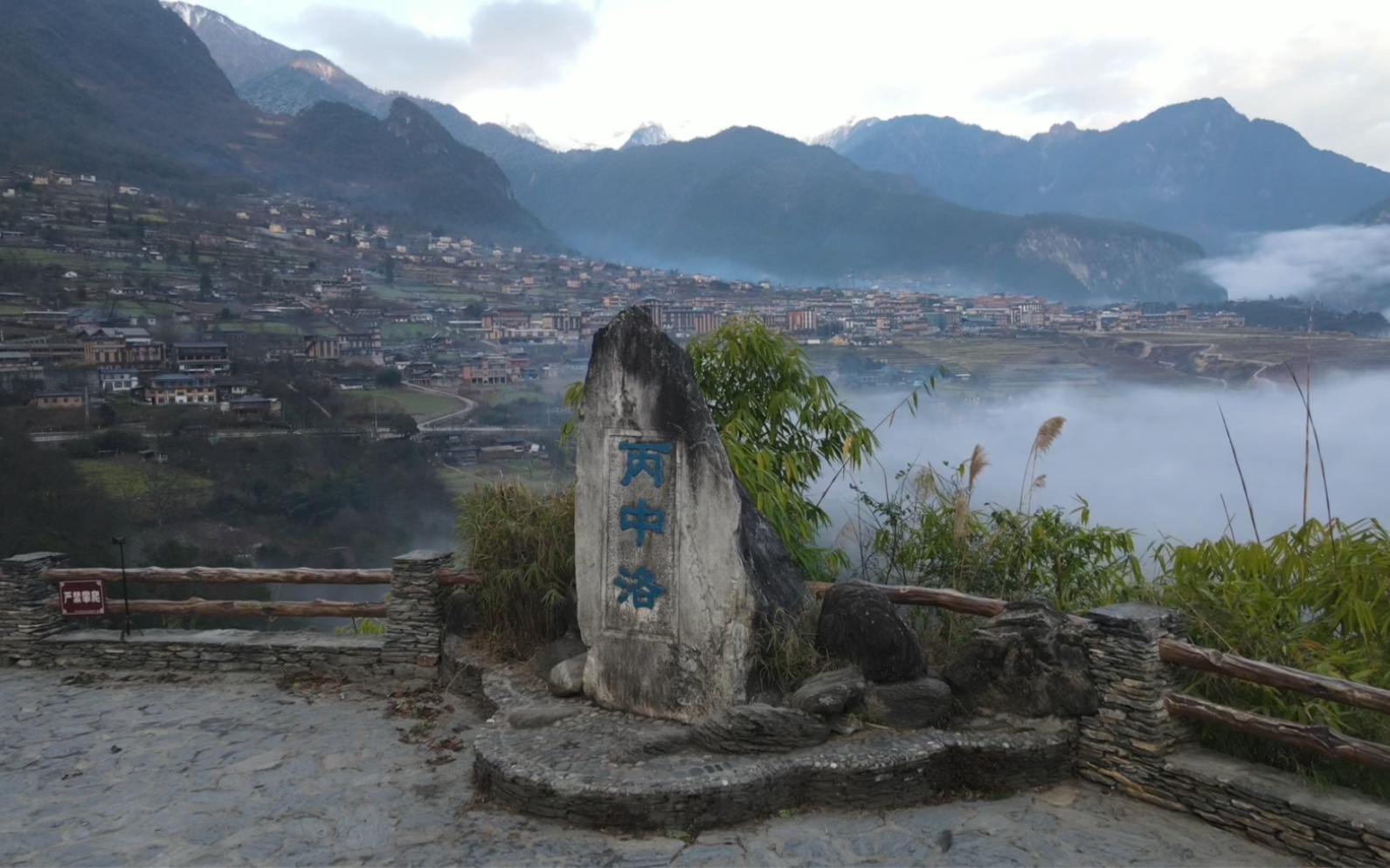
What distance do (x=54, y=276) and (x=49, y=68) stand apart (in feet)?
37.7

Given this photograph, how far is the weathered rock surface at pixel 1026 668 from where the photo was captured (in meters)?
4.74

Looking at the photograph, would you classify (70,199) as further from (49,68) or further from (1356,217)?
(1356,217)

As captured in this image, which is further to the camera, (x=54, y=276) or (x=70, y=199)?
(x=70, y=199)

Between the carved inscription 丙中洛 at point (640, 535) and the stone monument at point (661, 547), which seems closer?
the stone monument at point (661, 547)

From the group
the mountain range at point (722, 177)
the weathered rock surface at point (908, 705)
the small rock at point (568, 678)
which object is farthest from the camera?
the mountain range at point (722, 177)

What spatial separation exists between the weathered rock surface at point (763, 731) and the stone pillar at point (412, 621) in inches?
105

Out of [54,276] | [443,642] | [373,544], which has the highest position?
[54,276]

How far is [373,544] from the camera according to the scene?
1834cm

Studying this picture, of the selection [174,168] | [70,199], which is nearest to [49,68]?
[174,168]

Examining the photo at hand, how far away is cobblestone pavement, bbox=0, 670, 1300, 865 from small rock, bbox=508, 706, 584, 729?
1.25 ft

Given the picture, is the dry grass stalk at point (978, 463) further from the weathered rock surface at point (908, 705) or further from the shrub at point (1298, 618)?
the weathered rock surface at point (908, 705)

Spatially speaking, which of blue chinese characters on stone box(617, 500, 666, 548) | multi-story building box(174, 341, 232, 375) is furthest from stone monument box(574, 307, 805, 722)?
multi-story building box(174, 341, 232, 375)

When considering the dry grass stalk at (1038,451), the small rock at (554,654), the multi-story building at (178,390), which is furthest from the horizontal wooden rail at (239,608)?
the multi-story building at (178,390)

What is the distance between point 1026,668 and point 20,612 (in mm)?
7336
